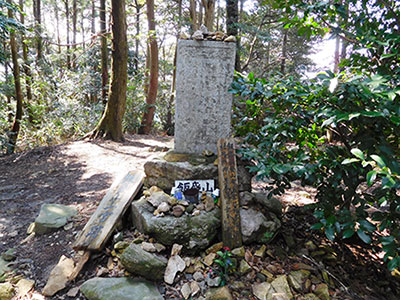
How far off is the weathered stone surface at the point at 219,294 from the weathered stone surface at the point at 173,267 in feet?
1.02

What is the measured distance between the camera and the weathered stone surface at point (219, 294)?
6.26 ft

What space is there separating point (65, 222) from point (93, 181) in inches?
56.9

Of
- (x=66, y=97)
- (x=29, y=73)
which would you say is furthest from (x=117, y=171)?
(x=29, y=73)

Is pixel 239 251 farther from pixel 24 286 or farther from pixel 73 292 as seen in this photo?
pixel 24 286

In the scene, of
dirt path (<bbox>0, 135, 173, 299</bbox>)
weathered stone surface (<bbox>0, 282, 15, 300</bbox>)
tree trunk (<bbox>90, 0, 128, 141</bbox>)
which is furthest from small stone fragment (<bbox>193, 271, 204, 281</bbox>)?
tree trunk (<bbox>90, 0, 128, 141</bbox>)

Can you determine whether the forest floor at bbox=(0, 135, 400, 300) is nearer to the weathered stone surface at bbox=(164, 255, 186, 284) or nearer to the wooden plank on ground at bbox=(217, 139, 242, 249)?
the weathered stone surface at bbox=(164, 255, 186, 284)

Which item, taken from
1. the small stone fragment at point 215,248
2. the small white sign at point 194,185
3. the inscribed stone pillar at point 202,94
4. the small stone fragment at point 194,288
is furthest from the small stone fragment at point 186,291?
the inscribed stone pillar at point 202,94

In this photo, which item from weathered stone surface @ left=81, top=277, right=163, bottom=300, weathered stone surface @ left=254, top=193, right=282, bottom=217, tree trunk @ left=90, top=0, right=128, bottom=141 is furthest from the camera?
tree trunk @ left=90, top=0, right=128, bottom=141

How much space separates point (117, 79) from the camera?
6.61m

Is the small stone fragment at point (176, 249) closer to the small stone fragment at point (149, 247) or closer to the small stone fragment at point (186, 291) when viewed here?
the small stone fragment at point (149, 247)

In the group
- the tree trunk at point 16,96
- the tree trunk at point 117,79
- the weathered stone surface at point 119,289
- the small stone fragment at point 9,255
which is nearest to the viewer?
the weathered stone surface at point 119,289

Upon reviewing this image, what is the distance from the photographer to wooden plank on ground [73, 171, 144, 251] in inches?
92.6

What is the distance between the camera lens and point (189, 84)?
9.61 feet

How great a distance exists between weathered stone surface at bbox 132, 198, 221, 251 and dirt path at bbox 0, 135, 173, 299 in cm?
93
